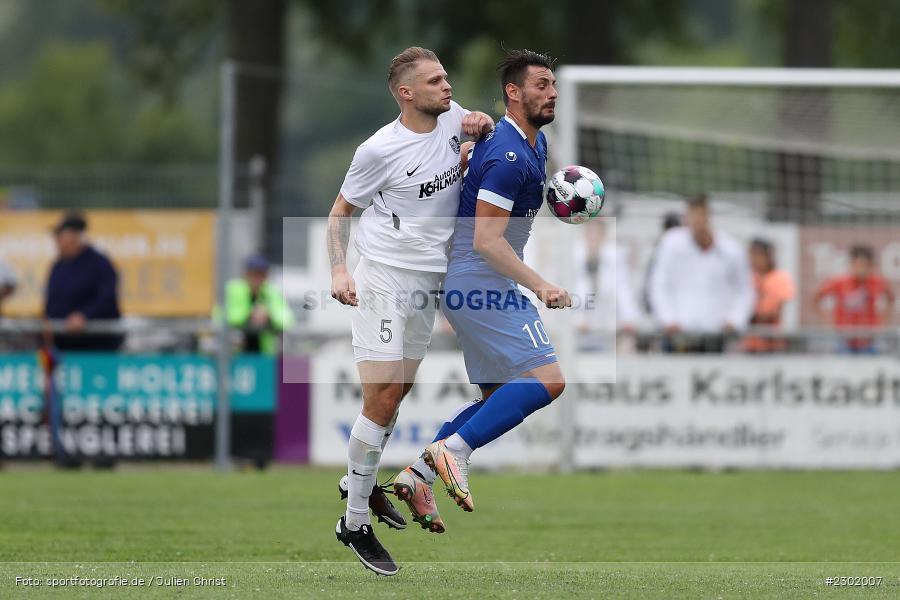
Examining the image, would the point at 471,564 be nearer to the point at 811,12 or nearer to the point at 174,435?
the point at 174,435

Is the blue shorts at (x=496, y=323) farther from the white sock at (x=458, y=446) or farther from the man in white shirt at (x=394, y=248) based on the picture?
the white sock at (x=458, y=446)

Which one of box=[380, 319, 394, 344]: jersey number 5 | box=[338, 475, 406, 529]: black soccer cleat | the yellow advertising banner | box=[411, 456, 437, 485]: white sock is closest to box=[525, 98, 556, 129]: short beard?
box=[380, 319, 394, 344]: jersey number 5

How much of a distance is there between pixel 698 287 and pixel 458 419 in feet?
25.9

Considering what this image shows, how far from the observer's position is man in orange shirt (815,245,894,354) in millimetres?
16748

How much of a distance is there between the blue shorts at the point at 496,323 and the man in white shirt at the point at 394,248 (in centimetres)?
15

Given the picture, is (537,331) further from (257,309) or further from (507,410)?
(257,309)

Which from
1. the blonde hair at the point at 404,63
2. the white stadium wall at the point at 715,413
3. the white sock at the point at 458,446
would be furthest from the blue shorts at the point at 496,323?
the white stadium wall at the point at 715,413

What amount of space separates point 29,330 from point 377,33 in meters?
17.1

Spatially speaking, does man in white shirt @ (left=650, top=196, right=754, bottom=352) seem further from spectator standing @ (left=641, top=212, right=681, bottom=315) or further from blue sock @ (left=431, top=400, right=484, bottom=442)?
blue sock @ (left=431, top=400, right=484, bottom=442)

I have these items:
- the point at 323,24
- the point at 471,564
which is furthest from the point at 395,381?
the point at 323,24

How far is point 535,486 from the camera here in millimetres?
14508

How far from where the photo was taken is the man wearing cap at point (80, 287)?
1667cm

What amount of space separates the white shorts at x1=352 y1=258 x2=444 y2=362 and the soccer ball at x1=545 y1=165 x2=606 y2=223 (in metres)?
0.73

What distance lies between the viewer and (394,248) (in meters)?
8.38
